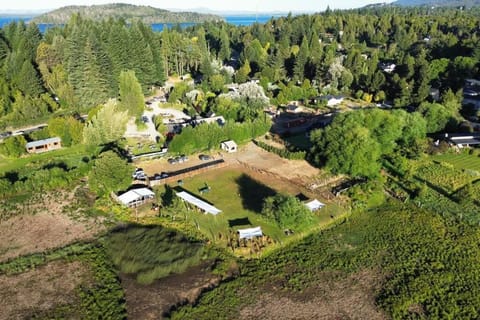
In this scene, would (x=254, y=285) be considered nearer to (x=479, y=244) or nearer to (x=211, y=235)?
(x=211, y=235)

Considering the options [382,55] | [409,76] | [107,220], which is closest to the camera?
[107,220]

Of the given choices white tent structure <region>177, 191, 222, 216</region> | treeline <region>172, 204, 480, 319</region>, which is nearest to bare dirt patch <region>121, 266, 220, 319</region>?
treeline <region>172, 204, 480, 319</region>

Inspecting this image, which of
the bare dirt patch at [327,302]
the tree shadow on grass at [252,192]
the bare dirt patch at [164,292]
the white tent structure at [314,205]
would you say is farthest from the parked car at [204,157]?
the bare dirt patch at [327,302]

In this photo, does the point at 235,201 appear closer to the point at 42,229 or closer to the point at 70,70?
the point at 42,229

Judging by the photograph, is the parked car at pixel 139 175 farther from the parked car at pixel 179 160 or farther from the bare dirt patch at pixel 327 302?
the bare dirt patch at pixel 327 302

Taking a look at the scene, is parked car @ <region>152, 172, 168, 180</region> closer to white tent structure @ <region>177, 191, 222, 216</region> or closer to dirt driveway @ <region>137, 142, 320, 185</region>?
dirt driveway @ <region>137, 142, 320, 185</region>

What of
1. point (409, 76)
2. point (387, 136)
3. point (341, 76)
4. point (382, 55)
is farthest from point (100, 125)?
point (382, 55)
